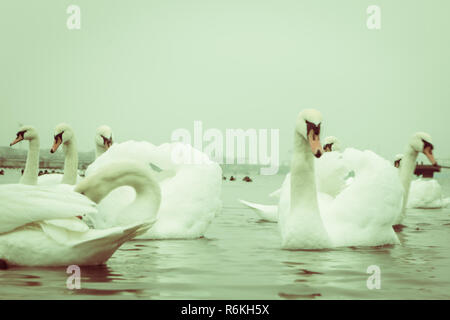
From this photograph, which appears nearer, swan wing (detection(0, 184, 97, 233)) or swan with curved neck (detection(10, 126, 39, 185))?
swan wing (detection(0, 184, 97, 233))

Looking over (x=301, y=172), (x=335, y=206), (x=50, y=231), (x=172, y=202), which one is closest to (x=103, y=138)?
(x=172, y=202)

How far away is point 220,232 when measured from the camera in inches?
499

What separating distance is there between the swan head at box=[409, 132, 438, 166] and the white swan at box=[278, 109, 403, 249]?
403cm

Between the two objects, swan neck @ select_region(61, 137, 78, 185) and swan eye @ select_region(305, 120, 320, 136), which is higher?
swan eye @ select_region(305, 120, 320, 136)

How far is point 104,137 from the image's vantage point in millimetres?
16031

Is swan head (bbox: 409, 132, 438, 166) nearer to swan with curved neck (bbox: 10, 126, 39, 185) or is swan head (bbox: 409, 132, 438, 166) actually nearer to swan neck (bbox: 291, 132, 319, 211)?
swan neck (bbox: 291, 132, 319, 211)

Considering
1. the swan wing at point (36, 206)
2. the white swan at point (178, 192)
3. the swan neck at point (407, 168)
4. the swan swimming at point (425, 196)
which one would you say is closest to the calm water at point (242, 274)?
the white swan at point (178, 192)

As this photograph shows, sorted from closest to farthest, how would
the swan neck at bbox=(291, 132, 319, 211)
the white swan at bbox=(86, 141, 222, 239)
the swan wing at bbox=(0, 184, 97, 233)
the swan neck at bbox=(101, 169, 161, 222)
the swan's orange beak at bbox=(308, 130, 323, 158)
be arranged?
the swan wing at bbox=(0, 184, 97, 233), the swan neck at bbox=(101, 169, 161, 222), the swan's orange beak at bbox=(308, 130, 323, 158), the swan neck at bbox=(291, 132, 319, 211), the white swan at bbox=(86, 141, 222, 239)

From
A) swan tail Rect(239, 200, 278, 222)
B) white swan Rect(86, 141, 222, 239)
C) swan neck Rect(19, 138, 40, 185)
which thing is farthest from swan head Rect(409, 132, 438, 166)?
swan neck Rect(19, 138, 40, 185)

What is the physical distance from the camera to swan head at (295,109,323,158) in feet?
30.0

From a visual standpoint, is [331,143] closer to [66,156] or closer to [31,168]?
[66,156]
